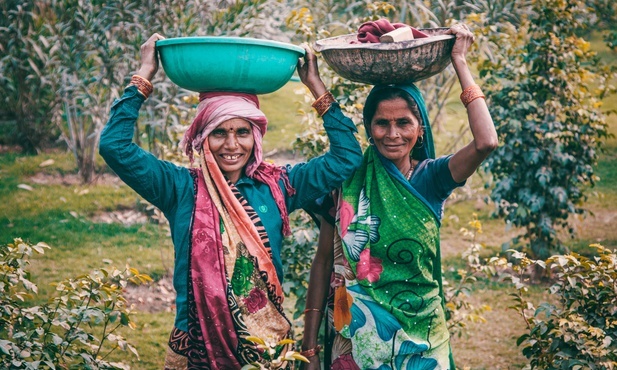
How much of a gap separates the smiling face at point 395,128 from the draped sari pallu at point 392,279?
7cm

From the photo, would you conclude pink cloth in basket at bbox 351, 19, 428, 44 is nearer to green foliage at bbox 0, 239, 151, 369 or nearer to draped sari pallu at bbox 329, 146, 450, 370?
draped sari pallu at bbox 329, 146, 450, 370

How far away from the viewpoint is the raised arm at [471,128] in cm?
283

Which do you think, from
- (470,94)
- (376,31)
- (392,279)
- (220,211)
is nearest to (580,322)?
(392,279)

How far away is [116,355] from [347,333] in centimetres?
248

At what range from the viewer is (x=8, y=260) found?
3.23m

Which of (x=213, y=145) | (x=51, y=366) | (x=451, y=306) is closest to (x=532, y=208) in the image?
(x=451, y=306)

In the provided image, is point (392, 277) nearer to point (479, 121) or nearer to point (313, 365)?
point (313, 365)

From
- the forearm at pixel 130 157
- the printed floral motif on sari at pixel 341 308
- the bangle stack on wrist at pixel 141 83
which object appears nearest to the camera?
the forearm at pixel 130 157

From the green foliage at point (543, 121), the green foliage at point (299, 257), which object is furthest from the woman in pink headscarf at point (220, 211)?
the green foliage at point (543, 121)

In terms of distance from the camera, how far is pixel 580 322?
320 centimetres

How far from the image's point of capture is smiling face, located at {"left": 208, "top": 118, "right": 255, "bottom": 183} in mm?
2898

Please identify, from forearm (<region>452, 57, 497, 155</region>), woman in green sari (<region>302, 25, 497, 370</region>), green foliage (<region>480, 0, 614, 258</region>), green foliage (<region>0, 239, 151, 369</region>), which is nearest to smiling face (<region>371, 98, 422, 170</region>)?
woman in green sari (<region>302, 25, 497, 370</region>)

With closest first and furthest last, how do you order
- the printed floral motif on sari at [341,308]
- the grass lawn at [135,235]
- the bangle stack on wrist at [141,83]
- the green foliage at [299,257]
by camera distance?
1. the bangle stack on wrist at [141,83]
2. the printed floral motif on sari at [341,308]
3. the green foliage at [299,257]
4. the grass lawn at [135,235]

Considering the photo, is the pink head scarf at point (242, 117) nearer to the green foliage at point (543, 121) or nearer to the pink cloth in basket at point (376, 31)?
the pink cloth in basket at point (376, 31)
